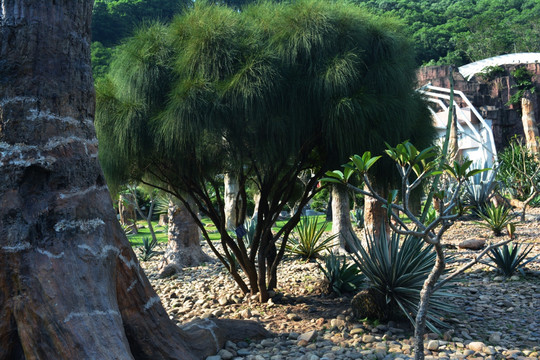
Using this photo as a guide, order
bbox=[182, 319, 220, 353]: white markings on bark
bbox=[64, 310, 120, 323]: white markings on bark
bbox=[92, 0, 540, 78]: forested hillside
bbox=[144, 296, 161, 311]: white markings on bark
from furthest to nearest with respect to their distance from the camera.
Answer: bbox=[92, 0, 540, 78]: forested hillside
bbox=[182, 319, 220, 353]: white markings on bark
bbox=[144, 296, 161, 311]: white markings on bark
bbox=[64, 310, 120, 323]: white markings on bark

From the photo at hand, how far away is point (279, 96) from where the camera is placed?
16.9 ft

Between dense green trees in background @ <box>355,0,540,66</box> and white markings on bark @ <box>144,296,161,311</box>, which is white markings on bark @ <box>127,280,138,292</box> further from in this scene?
dense green trees in background @ <box>355,0,540,66</box>

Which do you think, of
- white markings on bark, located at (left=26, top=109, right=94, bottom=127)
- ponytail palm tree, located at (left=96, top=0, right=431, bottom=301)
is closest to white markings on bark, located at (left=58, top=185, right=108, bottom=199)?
white markings on bark, located at (left=26, top=109, right=94, bottom=127)

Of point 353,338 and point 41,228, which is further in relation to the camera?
point 353,338

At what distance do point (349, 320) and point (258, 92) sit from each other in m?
2.42

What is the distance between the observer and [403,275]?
4.96 meters

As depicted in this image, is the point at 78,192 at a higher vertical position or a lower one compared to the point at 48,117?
lower

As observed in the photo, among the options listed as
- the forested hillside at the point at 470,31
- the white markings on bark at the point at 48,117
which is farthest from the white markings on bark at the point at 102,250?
the forested hillside at the point at 470,31

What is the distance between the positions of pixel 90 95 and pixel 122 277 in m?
1.18

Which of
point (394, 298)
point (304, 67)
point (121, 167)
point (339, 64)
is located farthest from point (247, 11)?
point (394, 298)

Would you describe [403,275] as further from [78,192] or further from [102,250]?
[78,192]

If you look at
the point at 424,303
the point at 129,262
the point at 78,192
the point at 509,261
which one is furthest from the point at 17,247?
the point at 509,261

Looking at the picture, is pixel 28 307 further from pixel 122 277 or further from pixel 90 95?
pixel 90 95

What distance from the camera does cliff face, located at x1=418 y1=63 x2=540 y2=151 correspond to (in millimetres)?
34156
